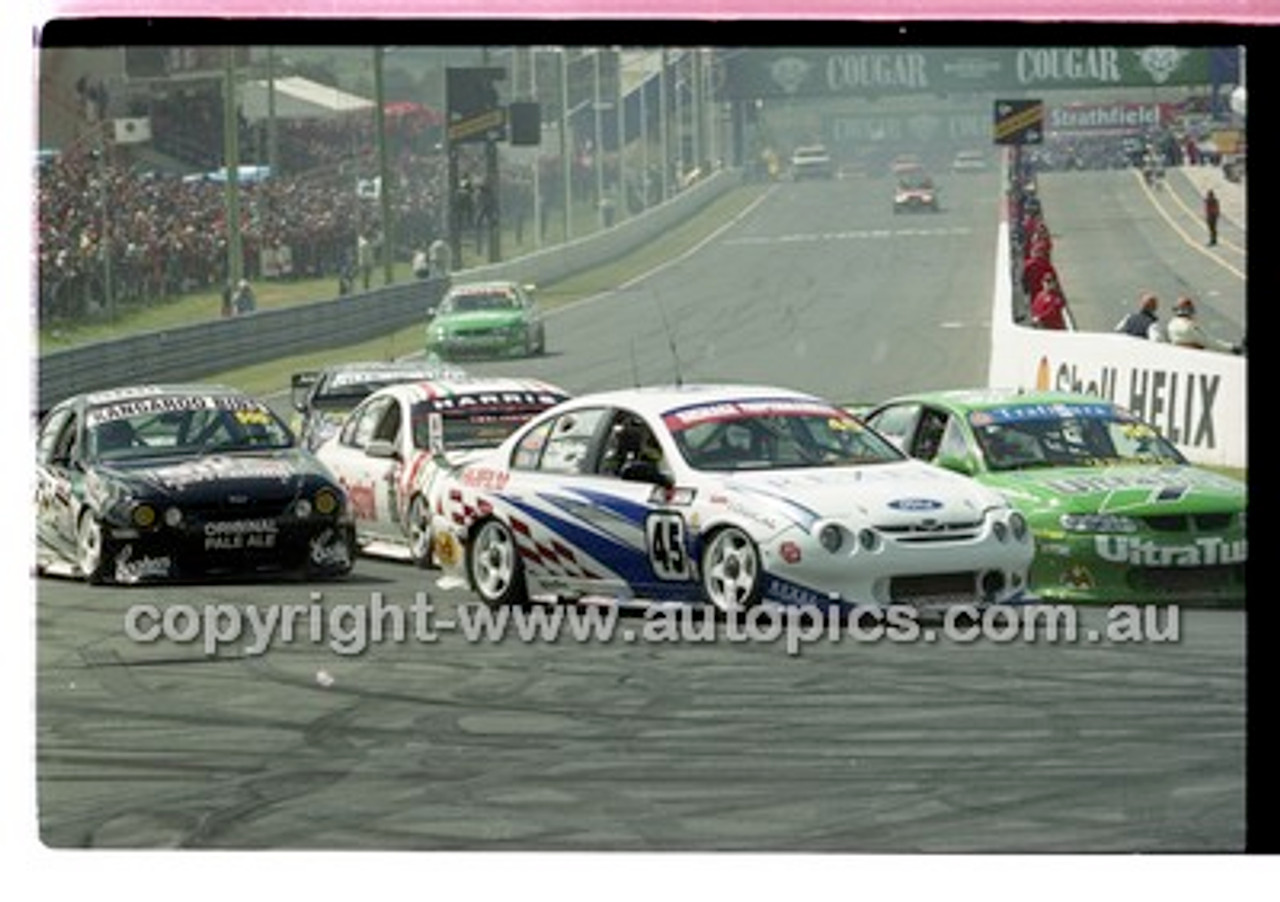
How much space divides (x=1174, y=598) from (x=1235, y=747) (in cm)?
45

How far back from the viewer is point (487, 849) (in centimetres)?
894

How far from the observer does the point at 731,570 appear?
9492 mm

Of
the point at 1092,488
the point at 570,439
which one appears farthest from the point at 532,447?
the point at 1092,488

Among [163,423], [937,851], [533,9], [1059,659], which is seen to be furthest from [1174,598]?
[163,423]

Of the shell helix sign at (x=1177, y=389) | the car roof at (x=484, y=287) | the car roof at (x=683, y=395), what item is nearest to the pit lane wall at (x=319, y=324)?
the car roof at (x=484, y=287)

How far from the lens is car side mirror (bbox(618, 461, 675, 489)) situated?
32.9 ft

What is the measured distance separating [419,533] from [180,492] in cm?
76

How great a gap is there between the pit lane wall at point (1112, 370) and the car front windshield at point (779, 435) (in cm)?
41

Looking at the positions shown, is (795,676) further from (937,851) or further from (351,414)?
(351,414)

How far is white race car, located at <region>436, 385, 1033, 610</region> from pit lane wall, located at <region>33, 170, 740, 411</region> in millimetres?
437

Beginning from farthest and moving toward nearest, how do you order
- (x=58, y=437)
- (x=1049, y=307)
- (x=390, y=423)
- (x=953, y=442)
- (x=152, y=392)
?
(x=390, y=423)
(x=953, y=442)
(x=1049, y=307)
(x=152, y=392)
(x=58, y=437)

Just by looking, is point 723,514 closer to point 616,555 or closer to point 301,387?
point 616,555

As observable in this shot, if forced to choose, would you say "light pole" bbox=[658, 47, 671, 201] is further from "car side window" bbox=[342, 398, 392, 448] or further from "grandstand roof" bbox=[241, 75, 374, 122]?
"car side window" bbox=[342, 398, 392, 448]

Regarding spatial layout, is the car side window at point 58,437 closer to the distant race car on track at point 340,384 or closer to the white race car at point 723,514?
the distant race car on track at point 340,384
